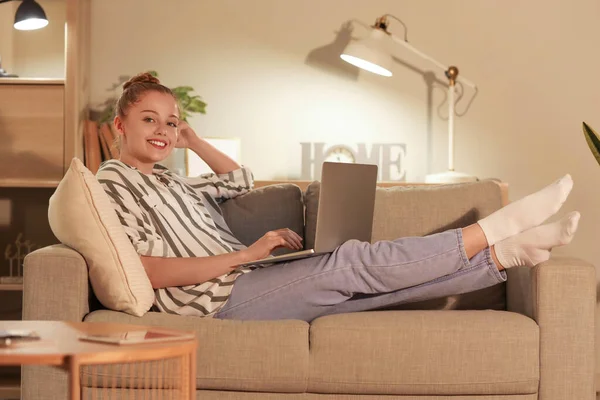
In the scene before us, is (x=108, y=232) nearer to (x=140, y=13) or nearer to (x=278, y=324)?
(x=278, y=324)

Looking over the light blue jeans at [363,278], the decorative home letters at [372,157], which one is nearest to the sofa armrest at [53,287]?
the light blue jeans at [363,278]

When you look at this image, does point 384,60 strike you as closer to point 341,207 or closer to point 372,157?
point 372,157

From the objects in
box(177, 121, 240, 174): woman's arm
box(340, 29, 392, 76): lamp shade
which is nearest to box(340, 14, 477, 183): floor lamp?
box(340, 29, 392, 76): lamp shade

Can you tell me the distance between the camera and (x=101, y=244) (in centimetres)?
237

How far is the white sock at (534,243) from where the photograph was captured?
2406 mm

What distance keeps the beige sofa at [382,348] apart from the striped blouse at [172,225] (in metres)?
0.14

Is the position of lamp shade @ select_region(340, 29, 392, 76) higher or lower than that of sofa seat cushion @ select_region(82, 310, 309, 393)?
higher

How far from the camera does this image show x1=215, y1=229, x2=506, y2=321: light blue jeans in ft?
7.97

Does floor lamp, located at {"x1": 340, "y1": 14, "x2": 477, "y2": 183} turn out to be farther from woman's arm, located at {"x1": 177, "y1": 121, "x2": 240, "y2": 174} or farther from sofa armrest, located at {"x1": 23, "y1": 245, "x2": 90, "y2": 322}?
sofa armrest, located at {"x1": 23, "y1": 245, "x2": 90, "y2": 322}

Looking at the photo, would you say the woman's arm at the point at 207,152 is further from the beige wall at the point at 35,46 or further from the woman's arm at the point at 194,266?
the beige wall at the point at 35,46

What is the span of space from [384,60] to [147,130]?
134 centimetres

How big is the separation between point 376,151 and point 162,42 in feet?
3.51

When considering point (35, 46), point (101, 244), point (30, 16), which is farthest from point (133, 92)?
point (35, 46)

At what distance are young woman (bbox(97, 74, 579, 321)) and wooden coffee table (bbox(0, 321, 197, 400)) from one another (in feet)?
2.38
